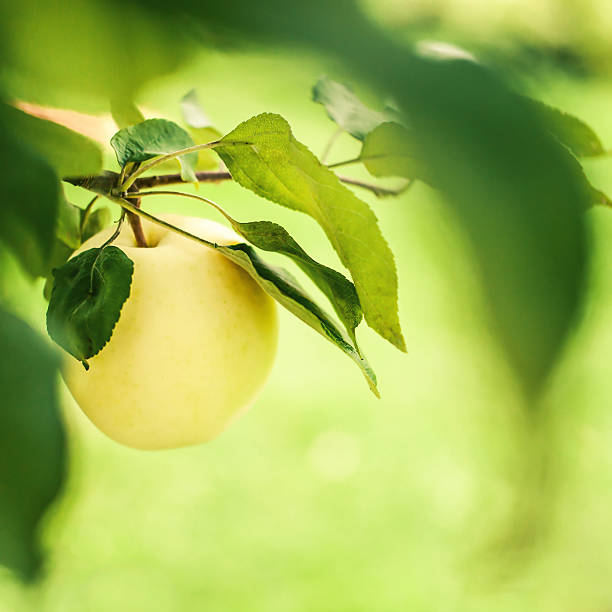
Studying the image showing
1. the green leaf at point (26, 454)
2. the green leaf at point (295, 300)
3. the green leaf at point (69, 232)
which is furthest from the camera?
the green leaf at point (69, 232)

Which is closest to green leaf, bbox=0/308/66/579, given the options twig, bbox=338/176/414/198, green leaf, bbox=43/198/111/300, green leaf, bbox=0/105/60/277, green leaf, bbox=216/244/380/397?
green leaf, bbox=0/105/60/277

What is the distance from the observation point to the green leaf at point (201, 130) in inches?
17.0

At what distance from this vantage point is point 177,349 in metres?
0.31

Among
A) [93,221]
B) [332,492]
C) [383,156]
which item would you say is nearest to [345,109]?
[383,156]

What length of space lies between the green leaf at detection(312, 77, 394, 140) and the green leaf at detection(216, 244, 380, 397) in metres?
0.12

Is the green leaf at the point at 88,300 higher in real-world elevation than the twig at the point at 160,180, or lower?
higher

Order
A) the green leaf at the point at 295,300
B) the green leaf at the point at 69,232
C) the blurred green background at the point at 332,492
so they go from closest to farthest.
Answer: the green leaf at the point at 295,300 → the green leaf at the point at 69,232 → the blurred green background at the point at 332,492

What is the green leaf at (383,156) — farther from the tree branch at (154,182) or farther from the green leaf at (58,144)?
the green leaf at (58,144)

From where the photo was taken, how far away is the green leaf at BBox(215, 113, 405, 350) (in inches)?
9.6

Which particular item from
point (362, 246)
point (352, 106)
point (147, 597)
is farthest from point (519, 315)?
point (147, 597)

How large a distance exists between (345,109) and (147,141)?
15cm

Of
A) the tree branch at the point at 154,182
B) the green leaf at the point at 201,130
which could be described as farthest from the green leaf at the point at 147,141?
the green leaf at the point at 201,130

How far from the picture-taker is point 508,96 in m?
0.07

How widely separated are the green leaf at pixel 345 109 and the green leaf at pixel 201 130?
8 centimetres
